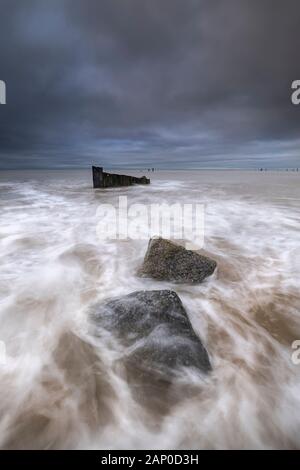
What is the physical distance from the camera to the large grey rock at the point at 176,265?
4.28m

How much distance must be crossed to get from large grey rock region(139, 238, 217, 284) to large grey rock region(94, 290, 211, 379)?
1138 millimetres

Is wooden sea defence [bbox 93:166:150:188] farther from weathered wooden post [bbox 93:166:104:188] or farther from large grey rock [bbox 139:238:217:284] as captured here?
large grey rock [bbox 139:238:217:284]

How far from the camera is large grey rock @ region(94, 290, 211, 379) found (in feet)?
8.12

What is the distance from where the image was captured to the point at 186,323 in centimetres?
Result: 278

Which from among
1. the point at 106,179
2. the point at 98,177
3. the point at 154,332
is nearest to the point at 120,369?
the point at 154,332

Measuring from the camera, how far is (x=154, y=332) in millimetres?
2715

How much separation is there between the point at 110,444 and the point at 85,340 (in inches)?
45.7

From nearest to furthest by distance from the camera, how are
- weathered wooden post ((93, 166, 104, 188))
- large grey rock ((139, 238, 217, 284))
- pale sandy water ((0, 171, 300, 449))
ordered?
1. pale sandy water ((0, 171, 300, 449))
2. large grey rock ((139, 238, 217, 284))
3. weathered wooden post ((93, 166, 104, 188))

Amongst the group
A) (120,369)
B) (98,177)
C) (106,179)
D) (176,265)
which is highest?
(98,177)

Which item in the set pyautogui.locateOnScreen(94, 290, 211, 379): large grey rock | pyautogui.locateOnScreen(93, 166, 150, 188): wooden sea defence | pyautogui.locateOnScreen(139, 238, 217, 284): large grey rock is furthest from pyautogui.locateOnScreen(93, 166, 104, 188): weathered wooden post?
pyautogui.locateOnScreen(94, 290, 211, 379): large grey rock

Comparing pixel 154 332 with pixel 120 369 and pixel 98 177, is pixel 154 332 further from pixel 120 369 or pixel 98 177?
pixel 98 177

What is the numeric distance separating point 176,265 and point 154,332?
→ 1746 millimetres

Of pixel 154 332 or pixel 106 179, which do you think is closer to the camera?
pixel 154 332

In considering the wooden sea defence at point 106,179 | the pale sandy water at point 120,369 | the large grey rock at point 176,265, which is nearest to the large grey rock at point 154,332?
the pale sandy water at point 120,369
